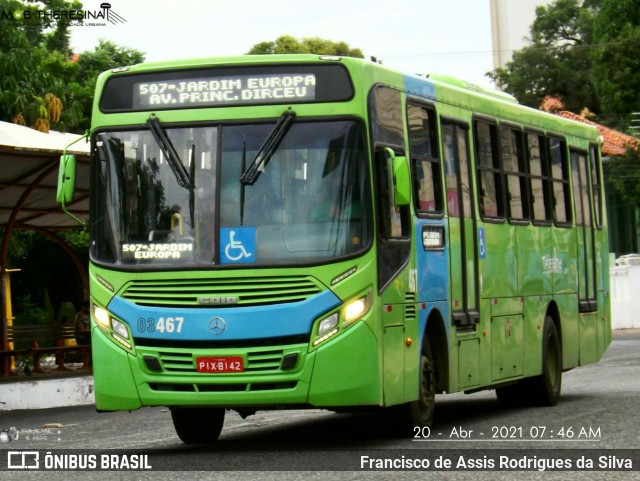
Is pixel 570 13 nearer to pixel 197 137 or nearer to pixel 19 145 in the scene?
pixel 19 145

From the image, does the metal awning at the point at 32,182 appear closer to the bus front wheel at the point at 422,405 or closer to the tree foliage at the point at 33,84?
the tree foliage at the point at 33,84

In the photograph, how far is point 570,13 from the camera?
241 feet

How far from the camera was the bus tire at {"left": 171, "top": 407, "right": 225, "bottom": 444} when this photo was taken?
14039 millimetres

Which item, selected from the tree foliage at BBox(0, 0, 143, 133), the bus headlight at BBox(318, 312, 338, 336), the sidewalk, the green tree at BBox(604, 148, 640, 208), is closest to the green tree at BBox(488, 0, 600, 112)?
the green tree at BBox(604, 148, 640, 208)

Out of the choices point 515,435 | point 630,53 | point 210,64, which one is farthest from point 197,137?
point 630,53

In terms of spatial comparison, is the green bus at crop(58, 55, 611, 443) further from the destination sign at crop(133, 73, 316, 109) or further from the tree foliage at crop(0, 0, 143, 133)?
the tree foliage at crop(0, 0, 143, 133)

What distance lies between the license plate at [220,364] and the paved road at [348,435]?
2.29 ft

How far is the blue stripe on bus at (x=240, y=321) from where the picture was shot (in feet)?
40.4

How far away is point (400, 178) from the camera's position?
12570 millimetres

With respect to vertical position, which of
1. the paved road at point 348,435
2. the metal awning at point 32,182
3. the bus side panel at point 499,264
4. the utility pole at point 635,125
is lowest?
the paved road at point 348,435

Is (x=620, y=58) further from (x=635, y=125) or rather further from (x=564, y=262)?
(x=564, y=262)

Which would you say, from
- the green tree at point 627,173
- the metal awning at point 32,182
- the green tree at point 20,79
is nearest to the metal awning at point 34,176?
the metal awning at point 32,182

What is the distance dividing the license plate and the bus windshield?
76 cm

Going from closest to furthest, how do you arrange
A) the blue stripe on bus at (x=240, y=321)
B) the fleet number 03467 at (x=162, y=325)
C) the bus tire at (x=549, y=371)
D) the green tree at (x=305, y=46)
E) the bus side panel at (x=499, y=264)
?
the blue stripe on bus at (x=240, y=321), the fleet number 03467 at (x=162, y=325), the bus side panel at (x=499, y=264), the bus tire at (x=549, y=371), the green tree at (x=305, y=46)
